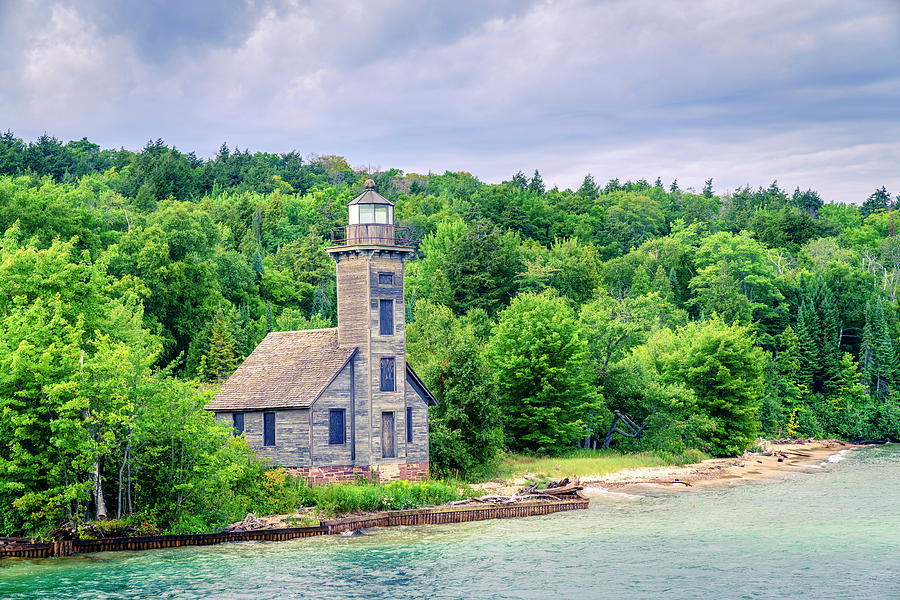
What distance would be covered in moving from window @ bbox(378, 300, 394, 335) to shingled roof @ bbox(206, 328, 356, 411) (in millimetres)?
1698

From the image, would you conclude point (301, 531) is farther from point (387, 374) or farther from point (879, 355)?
point (879, 355)

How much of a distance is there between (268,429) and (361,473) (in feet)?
14.9

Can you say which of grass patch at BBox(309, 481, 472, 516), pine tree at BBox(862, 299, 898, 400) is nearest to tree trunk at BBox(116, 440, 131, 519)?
grass patch at BBox(309, 481, 472, 516)

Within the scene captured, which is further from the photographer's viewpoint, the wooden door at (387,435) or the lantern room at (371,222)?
the lantern room at (371,222)

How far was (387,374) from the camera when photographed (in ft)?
146

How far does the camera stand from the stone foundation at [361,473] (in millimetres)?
42531

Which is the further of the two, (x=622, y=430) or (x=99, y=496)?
(x=622, y=430)

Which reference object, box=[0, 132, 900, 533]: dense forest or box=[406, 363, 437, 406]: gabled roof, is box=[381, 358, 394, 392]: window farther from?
box=[0, 132, 900, 533]: dense forest

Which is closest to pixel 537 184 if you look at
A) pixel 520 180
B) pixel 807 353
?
pixel 520 180

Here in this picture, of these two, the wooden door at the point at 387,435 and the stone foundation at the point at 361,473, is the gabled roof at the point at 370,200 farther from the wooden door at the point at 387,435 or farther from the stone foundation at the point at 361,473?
the stone foundation at the point at 361,473

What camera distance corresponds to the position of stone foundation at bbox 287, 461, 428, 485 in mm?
42531

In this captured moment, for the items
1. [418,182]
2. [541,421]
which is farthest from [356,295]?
[418,182]

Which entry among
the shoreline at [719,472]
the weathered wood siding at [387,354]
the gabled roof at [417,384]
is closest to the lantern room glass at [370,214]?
the weathered wood siding at [387,354]

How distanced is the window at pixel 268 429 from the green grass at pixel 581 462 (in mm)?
12741
